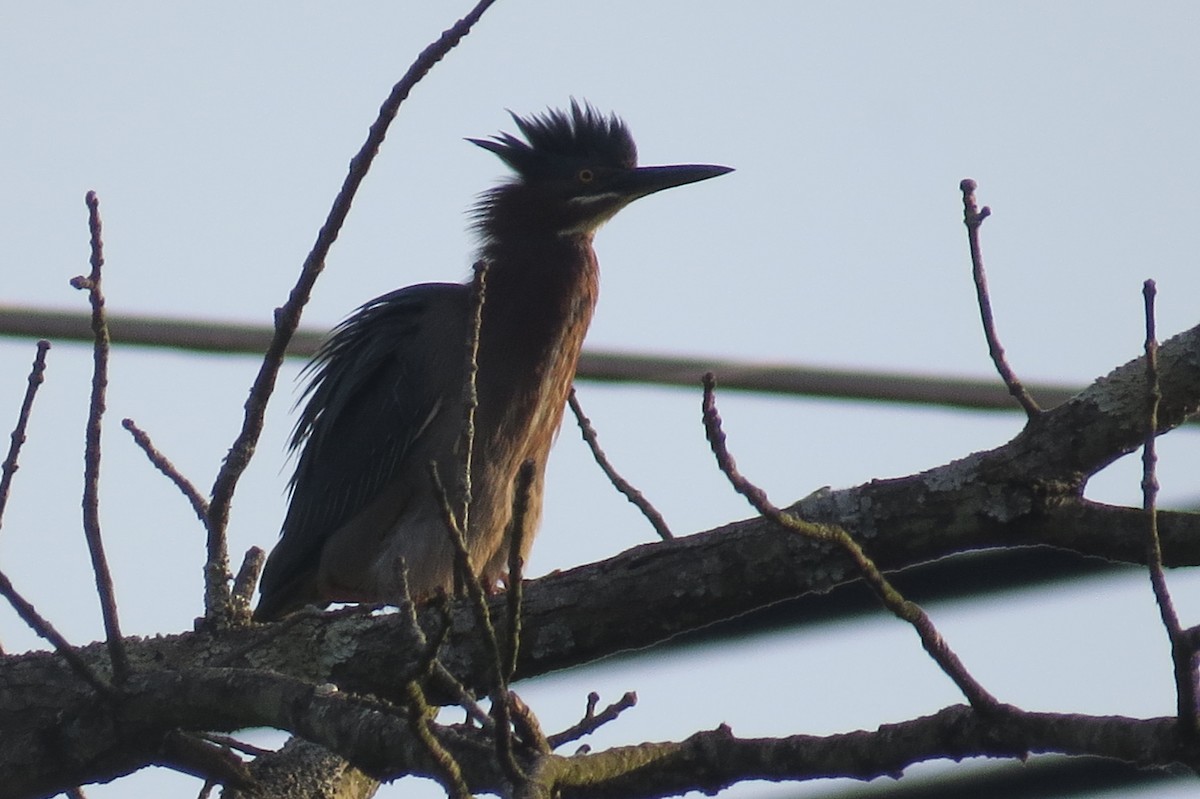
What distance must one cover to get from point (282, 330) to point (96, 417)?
0.44m

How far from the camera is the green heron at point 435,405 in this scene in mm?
4887

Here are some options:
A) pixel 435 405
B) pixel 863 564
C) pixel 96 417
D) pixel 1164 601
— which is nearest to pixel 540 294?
pixel 435 405

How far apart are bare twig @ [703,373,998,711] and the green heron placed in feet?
8.12

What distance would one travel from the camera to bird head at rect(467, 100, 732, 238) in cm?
569

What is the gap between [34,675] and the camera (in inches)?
132

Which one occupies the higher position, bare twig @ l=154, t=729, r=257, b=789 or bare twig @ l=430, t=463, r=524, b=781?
bare twig @ l=430, t=463, r=524, b=781

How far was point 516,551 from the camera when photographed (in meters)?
2.02

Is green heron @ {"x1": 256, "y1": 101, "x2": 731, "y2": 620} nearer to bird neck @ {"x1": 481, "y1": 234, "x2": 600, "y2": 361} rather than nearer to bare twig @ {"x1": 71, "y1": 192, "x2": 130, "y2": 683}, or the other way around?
bird neck @ {"x1": 481, "y1": 234, "x2": 600, "y2": 361}

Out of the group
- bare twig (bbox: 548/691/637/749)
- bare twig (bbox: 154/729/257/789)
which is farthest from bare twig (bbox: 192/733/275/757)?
bare twig (bbox: 548/691/637/749)

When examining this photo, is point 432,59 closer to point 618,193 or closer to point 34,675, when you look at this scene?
point 34,675

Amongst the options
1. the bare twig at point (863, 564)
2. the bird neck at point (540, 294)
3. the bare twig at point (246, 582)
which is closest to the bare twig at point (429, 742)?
the bare twig at point (863, 564)

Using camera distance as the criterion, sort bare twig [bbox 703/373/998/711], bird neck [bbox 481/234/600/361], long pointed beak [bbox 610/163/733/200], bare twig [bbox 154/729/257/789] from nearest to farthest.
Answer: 1. bare twig [bbox 703/373/998/711]
2. bare twig [bbox 154/729/257/789]
3. bird neck [bbox 481/234/600/361]
4. long pointed beak [bbox 610/163/733/200]

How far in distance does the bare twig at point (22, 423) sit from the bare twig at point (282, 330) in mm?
392

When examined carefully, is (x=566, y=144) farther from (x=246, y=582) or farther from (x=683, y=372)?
(x=246, y=582)
